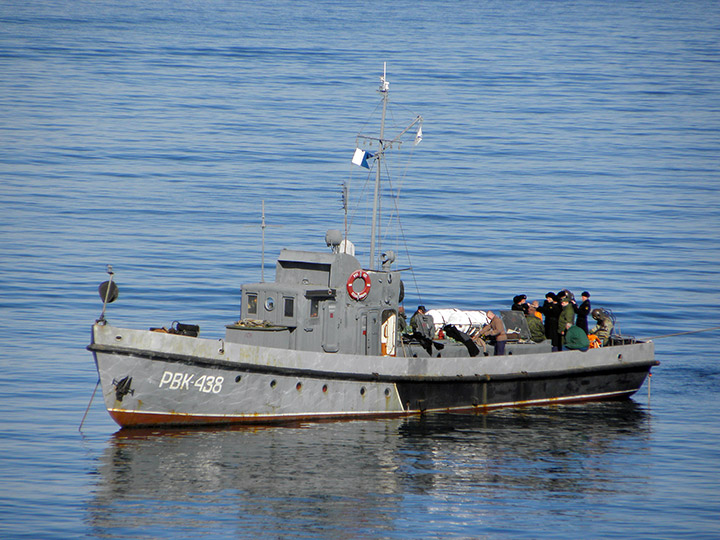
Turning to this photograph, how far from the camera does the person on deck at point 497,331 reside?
2608 cm

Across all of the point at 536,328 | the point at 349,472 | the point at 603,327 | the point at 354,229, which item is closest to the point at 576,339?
the point at 536,328

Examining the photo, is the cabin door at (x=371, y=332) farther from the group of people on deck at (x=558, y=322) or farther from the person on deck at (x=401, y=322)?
the group of people on deck at (x=558, y=322)

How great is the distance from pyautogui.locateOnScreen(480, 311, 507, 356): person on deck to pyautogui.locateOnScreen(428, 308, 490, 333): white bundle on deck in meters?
0.54

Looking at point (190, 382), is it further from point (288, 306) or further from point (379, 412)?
point (379, 412)

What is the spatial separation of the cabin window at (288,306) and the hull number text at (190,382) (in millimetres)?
2365

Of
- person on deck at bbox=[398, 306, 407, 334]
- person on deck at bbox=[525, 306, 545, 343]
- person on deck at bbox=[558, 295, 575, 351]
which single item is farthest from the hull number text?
person on deck at bbox=[558, 295, 575, 351]

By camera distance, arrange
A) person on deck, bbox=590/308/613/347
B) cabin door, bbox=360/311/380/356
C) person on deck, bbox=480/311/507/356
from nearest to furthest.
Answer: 1. cabin door, bbox=360/311/380/356
2. person on deck, bbox=480/311/507/356
3. person on deck, bbox=590/308/613/347

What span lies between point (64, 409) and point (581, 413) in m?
12.6

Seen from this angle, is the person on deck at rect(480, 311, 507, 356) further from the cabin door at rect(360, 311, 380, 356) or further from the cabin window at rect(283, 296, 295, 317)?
the cabin window at rect(283, 296, 295, 317)

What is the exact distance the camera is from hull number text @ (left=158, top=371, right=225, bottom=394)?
2252 cm

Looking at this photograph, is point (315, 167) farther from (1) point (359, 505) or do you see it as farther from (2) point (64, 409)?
(1) point (359, 505)

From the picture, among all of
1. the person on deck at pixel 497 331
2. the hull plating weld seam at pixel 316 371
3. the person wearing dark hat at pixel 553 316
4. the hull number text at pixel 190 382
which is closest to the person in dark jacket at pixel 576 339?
the person wearing dark hat at pixel 553 316

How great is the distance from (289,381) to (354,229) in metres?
27.9

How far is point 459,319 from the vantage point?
26859 mm
